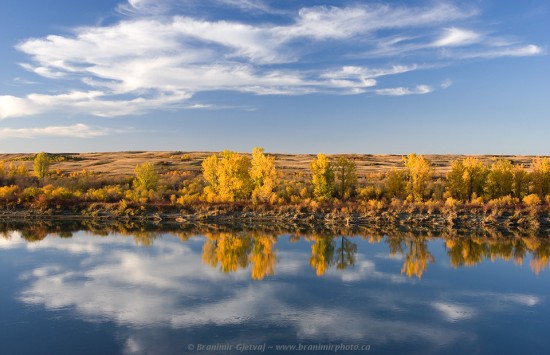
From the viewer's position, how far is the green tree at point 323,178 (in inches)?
2136

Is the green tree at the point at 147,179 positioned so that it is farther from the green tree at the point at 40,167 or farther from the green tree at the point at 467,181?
the green tree at the point at 467,181

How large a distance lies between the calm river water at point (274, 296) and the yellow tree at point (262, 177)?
17.5m

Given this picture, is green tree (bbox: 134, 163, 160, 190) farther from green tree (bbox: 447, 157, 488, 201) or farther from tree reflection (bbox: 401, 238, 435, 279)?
green tree (bbox: 447, 157, 488, 201)

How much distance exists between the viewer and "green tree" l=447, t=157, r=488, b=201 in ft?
180

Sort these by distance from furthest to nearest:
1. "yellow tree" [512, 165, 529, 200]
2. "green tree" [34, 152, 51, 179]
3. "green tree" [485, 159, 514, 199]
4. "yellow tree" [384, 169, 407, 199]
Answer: "green tree" [34, 152, 51, 179] < "yellow tree" [384, 169, 407, 199] < "green tree" [485, 159, 514, 199] < "yellow tree" [512, 165, 529, 200]

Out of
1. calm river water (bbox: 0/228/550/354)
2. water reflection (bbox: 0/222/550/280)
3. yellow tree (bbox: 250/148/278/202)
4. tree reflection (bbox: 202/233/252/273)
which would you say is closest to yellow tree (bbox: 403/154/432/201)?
water reflection (bbox: 0/222/550/280)

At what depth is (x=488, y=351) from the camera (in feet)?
52.2

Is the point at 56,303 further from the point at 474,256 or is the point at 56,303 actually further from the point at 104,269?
the point at 474,256

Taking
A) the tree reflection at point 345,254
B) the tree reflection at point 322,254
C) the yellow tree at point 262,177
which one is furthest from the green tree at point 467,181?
the tree reflection at point 322,254

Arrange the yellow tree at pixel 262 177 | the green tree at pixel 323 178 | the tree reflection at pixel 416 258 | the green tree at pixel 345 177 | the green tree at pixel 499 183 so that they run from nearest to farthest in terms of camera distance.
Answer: the tree reflection at pixel 416 258
the green tree at pixel 323 178
the yellow tree at pixel 262 177
the green tree at pixel 499 183
the green tree at pixel 345 177

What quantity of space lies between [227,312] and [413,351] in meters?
8.28

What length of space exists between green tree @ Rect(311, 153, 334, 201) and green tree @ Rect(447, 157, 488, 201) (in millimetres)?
15745

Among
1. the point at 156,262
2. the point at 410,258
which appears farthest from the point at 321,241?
the point at 156,262

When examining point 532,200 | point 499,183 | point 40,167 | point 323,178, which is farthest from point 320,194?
point 40,167
